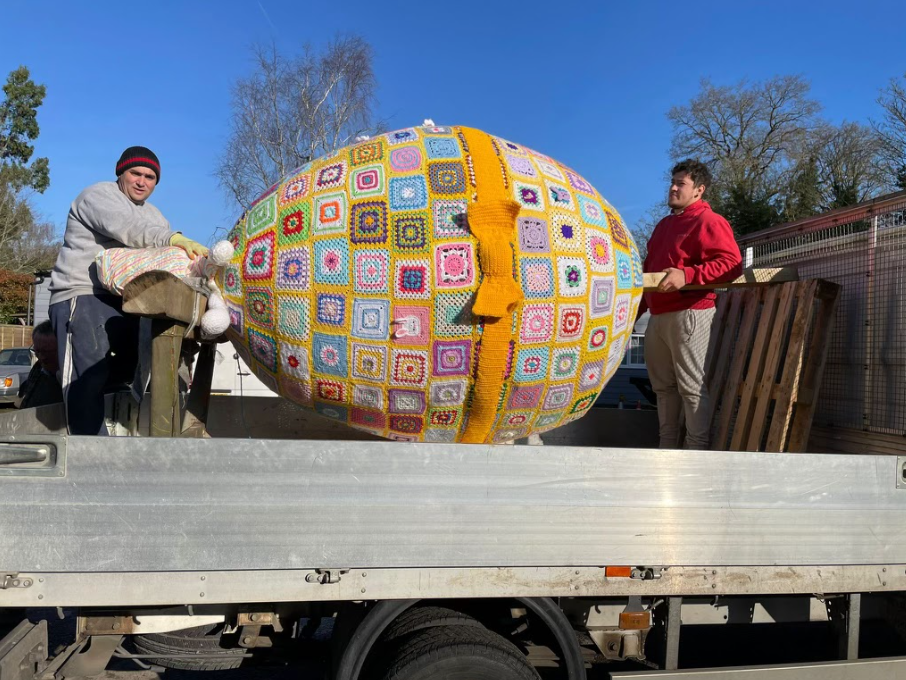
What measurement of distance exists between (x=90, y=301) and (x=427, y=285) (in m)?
1.68

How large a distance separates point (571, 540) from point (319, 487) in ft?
2.78

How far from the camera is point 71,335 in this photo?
10.2 ft

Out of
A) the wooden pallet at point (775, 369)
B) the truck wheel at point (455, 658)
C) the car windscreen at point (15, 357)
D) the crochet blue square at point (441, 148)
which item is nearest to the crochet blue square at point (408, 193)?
the crochet blue square at point (441, 148)

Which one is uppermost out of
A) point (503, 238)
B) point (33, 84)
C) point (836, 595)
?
point (33, 84)

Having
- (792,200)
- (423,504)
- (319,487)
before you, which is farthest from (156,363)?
(792,200)

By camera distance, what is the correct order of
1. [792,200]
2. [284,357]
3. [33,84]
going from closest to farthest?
[284,357]
[792,200]
[33,84]

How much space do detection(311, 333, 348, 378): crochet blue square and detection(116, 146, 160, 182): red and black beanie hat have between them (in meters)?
1.45

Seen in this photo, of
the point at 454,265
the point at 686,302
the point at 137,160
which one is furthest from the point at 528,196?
the point at 137,160

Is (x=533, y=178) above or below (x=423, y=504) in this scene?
above

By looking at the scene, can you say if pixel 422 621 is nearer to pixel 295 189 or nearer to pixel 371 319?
pixel 371 319

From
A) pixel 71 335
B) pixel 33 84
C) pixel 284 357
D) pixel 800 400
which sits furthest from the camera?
pixel 33 84

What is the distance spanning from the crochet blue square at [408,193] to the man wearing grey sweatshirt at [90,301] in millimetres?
1164

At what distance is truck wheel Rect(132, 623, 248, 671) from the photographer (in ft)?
8.14

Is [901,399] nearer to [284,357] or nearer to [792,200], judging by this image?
[284,357]
